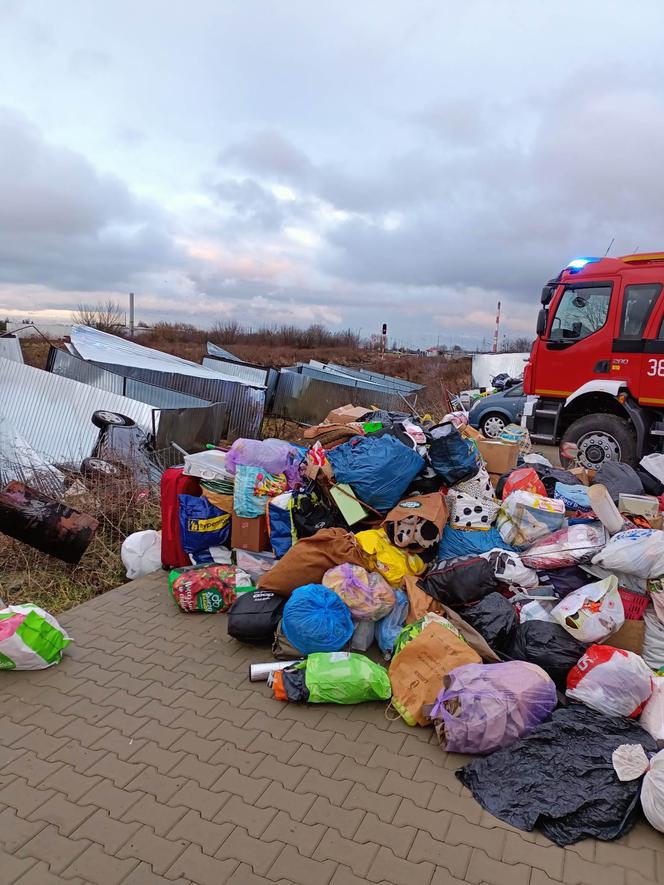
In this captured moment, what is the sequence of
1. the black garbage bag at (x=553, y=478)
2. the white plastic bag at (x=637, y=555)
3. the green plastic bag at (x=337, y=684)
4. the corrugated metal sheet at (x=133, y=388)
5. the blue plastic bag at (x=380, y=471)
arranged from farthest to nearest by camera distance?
the corrugated metal sheet at (x=133, y=388) < the black garbage bag at (x=553, y=478) < the blue plastic bag at (x=380, y=471) < the white plastic bag at (x=637, y=555) < the green plastic bag at (x=337, y=684)

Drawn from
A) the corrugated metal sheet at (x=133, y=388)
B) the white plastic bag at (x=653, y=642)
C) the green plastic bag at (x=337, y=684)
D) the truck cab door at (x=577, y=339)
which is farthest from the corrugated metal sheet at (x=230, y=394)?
the white plastic bag at (x=653, y=642)

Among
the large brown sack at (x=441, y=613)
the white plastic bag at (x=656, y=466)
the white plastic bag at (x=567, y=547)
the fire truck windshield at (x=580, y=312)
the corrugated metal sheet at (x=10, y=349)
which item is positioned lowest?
the large brown sack at (x=441, y=613)

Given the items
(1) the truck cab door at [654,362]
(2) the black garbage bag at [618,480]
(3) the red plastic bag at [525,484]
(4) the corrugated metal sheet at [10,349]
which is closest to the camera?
(3) the red plastic bag at [525,484]

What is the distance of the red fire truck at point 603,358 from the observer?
23.8ft

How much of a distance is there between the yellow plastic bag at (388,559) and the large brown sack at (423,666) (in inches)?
23.7

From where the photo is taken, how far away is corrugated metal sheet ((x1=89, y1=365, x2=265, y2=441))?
31.7ft

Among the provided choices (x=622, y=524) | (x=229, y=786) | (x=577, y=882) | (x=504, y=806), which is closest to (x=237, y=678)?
(x=229, y=786)

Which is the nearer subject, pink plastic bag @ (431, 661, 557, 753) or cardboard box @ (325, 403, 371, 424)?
pink plastic bag @ (431, 661, 557, 753)

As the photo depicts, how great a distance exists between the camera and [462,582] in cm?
353

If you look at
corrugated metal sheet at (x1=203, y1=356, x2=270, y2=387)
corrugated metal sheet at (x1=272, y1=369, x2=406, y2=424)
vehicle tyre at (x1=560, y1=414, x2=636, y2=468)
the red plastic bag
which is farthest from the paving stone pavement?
corrugated metal sheet at (x1=203, y1=356, x2=270, y2=387)

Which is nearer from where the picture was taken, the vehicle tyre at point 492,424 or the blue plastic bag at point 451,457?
A: the blue plastic bag at point 451,457

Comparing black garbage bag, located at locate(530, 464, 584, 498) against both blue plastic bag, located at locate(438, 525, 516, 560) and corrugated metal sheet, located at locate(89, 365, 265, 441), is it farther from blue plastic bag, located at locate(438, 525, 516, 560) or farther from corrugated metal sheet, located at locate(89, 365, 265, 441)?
corrugated metal sheet, located at locate(89, 365, 265, 441)

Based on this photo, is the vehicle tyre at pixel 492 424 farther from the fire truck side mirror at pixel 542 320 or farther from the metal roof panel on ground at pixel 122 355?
the metal roof panel on ground at pixel 122 355

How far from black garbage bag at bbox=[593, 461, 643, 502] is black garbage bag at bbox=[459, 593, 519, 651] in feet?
6.34
